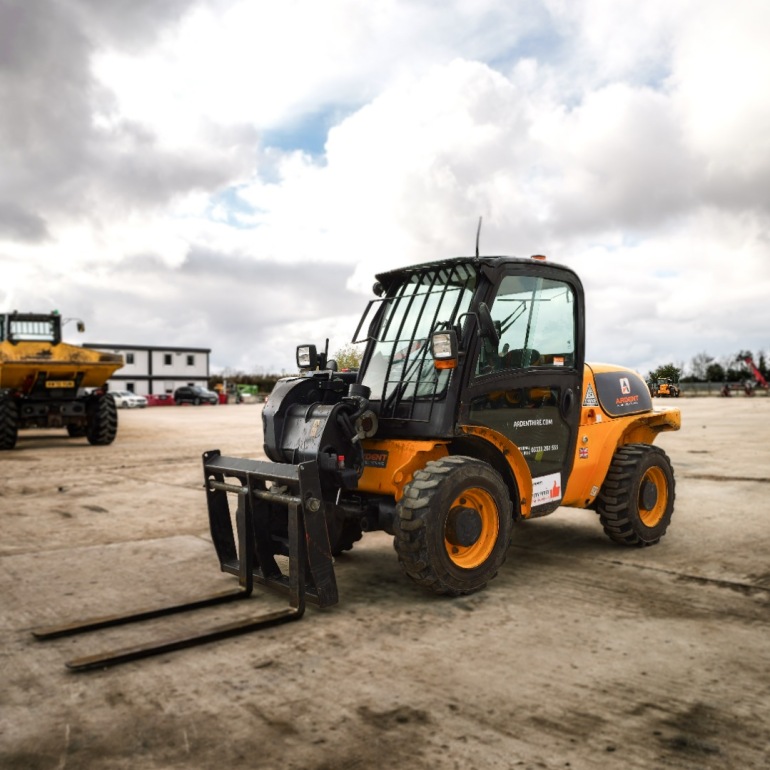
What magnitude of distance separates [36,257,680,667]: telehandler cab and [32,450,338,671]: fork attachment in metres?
0.01

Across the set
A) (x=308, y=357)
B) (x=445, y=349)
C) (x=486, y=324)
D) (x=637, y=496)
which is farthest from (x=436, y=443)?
(x=637, y=496)

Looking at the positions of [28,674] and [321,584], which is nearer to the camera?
[28,674]

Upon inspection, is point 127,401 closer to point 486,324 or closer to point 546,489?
point 546,489

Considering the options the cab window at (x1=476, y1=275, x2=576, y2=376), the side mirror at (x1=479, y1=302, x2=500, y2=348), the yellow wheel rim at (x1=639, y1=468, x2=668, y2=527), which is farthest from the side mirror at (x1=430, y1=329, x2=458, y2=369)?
the yellow wheel rim at (x1=639, y1=468, x2=668, y2=527)

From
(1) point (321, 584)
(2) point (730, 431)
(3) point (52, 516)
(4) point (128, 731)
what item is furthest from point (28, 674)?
(2) point (730, 431)

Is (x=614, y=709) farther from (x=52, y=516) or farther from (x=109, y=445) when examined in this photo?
(x=109, y=445)

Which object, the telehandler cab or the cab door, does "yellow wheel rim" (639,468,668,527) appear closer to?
the telehandler cab

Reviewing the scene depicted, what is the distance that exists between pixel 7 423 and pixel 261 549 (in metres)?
12.6

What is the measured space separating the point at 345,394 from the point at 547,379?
1.52m

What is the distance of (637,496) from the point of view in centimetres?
637

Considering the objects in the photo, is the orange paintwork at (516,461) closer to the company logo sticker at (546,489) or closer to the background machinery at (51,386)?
the company logo sticker at (546,489)

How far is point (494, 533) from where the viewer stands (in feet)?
16.7

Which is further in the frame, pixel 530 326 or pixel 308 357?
pixel 308 357

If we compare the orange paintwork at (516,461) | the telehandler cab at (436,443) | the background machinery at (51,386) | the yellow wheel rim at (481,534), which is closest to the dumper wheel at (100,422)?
the background machinery at (51,386)
